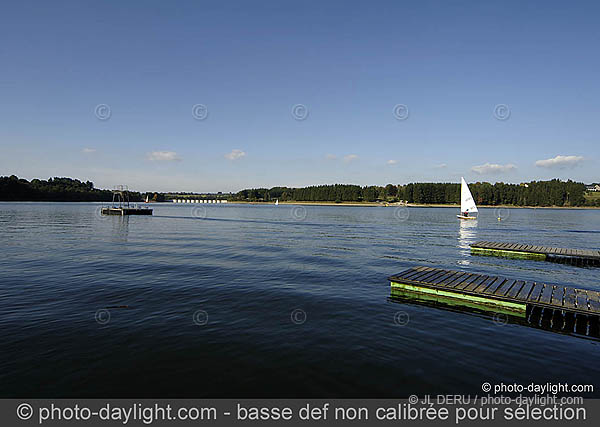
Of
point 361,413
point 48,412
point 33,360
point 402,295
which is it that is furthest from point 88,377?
point 402,295

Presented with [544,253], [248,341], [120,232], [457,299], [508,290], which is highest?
[508,290]

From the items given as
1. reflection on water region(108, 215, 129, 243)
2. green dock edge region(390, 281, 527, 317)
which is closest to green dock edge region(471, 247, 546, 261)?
green dock edge region(390, 281, 527, 317)

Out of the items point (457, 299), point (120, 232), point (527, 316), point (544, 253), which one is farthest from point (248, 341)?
point (120, 232)

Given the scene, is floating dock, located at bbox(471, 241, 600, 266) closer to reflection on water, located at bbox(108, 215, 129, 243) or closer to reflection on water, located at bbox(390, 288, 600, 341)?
reflection on water, located at bbox(390, 288, 600, 341)

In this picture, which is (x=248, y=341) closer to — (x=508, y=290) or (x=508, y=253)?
(x=508, y=290)

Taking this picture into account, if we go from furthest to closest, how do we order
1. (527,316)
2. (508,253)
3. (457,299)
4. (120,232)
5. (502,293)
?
(120,232)
(508,253)
(457,299)
(502,293)
(527,316)

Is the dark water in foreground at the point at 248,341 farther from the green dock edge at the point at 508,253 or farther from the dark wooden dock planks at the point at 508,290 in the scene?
the green dock edge at the point at 508,253

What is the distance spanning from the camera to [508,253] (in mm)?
35469

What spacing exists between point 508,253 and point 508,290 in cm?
2314

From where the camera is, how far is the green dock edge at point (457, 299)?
15120mm

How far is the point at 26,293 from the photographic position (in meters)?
17.1

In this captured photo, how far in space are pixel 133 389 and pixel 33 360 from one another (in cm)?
419

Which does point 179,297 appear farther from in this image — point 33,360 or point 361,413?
point 361,413

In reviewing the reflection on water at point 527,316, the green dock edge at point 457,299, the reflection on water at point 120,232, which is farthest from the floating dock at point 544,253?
the reflection on water at point 120,232
